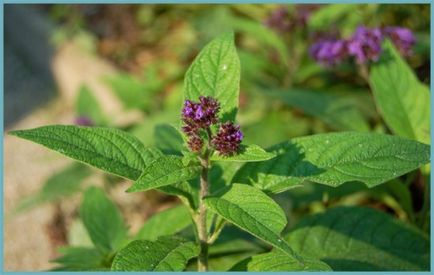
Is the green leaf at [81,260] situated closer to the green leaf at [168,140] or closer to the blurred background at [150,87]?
the blurred background at [150,87]

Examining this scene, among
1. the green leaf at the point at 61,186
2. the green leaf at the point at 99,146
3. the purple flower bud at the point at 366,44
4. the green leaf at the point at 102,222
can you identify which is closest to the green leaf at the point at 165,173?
the green leaf at the point at 99,146

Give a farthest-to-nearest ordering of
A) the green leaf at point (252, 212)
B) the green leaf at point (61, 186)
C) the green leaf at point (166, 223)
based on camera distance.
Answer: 1. the green leaf at point (61, 186)
2. the green leaf at point (166, 223)
3. the green leaf at point (252, 212)

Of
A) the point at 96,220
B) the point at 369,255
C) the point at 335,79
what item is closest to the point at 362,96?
the point at 335,79

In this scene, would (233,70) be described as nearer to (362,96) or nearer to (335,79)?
(362,96)

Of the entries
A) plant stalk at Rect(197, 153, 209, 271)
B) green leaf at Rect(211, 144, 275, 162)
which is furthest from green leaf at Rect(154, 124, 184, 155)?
green leaf at Rect(211, 144, 275, 162)

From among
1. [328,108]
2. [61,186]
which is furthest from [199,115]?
[61,186]
